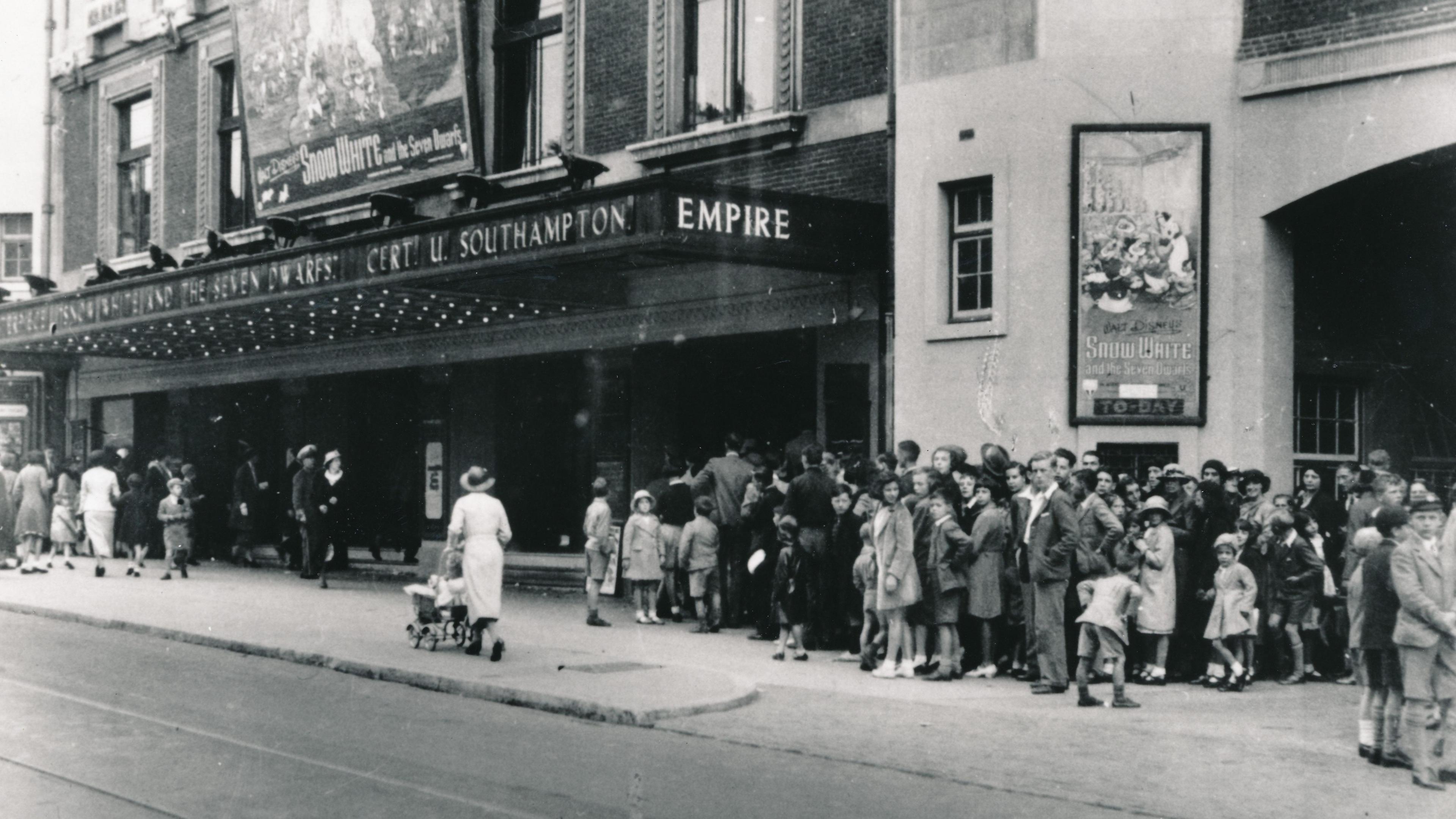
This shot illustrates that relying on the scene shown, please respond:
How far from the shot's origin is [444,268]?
17578 mm

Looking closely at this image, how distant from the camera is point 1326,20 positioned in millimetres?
14203

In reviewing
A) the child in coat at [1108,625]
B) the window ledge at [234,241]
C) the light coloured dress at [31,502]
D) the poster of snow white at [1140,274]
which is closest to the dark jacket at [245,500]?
the light coloured dress at [31,502]

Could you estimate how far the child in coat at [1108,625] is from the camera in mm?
11375

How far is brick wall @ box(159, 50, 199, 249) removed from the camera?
95.0 feet

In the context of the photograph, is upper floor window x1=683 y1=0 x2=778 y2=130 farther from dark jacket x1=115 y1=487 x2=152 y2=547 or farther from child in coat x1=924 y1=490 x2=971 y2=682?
dark jacket x1=115 y1=487 x2=152 y2=547

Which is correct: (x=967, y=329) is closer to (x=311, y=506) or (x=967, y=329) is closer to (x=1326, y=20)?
(x=1326, y=20)

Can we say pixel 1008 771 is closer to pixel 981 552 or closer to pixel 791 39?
pixel 981 552

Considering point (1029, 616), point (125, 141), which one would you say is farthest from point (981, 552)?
point (125, 141)

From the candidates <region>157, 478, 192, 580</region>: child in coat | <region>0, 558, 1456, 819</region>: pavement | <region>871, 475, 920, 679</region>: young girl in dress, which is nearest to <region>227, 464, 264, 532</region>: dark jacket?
<region>157, 478, 192, 580</region>: child in coat

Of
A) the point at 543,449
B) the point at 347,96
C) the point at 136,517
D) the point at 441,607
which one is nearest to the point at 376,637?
the point at 441,607

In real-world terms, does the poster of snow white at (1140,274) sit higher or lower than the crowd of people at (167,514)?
higher

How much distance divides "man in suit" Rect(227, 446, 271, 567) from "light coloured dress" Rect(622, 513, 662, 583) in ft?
36.9

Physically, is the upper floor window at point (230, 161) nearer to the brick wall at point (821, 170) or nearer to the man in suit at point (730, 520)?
the brick wall at point (821, 170)

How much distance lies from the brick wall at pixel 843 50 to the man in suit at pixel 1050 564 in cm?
644
